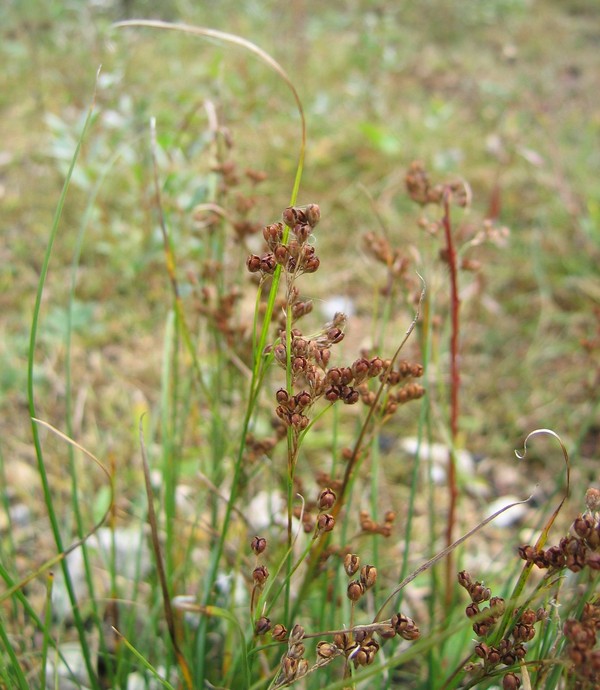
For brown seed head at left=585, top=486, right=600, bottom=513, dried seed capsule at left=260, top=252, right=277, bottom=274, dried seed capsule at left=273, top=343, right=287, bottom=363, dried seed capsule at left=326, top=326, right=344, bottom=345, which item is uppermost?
dried seed capsule at left=260, top=252, right=277, bottom=274

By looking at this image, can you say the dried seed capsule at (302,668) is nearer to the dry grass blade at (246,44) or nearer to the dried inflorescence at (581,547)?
the dried inflorescence at (581,547)

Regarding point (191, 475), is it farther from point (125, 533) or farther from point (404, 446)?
point (404, 446)

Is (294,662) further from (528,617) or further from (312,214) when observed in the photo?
(312,214)

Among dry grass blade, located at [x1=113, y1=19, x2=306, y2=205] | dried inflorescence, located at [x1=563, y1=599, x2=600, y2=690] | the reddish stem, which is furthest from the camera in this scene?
the reddish stem

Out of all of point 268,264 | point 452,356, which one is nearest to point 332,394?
point 268,264

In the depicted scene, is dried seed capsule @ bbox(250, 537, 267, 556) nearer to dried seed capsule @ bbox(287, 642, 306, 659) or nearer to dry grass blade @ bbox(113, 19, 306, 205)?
dried seed capsule @ bbox(287, 642, 306, 659)

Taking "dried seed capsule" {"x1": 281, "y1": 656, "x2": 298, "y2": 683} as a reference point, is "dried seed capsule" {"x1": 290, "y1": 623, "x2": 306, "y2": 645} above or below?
above

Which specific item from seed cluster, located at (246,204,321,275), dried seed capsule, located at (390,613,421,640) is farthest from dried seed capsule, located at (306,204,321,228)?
dried seed capsule, located at (390,613,421,640)
